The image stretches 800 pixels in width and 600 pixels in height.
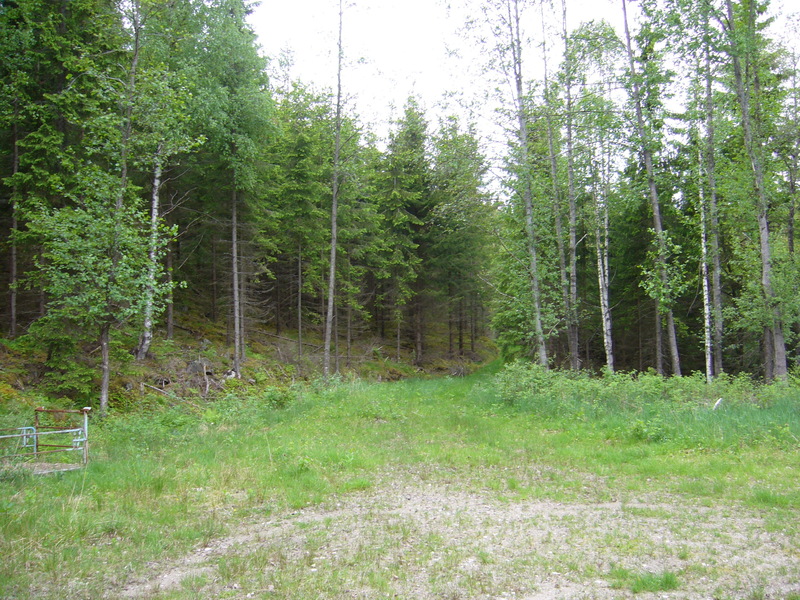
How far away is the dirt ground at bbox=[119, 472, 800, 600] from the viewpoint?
4.37 m

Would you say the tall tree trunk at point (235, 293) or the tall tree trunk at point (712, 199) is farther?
the tall tree trunk at point (235, 293)

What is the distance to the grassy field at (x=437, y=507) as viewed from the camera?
458 centimetres

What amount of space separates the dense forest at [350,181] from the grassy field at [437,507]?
5224 mm

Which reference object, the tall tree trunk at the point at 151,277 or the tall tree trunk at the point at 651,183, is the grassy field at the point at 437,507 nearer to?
the tall tree trunk at the point at 151,277

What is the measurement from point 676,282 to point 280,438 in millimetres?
13043

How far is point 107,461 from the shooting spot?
29.9ft

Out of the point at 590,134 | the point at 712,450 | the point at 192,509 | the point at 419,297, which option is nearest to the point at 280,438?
the point at 192,509

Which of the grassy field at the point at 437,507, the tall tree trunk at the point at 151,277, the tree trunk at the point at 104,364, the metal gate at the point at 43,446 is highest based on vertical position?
the tall tree trunk at the point at 151,277

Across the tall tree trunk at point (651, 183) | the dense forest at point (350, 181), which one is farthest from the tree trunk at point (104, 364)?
the tall tree trunk at point (651, 183)

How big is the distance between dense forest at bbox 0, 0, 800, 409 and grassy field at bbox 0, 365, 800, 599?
522 centimetres

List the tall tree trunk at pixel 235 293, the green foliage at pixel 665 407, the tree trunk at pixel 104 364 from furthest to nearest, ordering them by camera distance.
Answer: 1. the tall tree trunk at pixel 235 293
2. the tree trunk at pixel 104 364
3. the green foliage at pixel 665 407

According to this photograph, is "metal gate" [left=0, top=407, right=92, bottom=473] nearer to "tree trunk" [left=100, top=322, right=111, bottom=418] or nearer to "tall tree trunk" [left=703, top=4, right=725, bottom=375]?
"tree trunk" [left=100, top=322, right=111, bottom=418]

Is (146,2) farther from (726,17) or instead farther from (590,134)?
(726,17)

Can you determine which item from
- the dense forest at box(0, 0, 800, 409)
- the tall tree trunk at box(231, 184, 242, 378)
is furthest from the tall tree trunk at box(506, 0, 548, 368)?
the tall tree trunk at box(231, 184, 242, 378)
